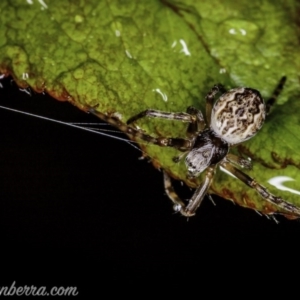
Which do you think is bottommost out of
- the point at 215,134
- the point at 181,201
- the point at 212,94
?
the point at 181,201

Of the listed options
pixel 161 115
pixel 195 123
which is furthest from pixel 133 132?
pixel 195 123

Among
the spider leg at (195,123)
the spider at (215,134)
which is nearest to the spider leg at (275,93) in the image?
the spider at (215,134)

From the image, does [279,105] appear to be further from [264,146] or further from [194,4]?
[194,4]

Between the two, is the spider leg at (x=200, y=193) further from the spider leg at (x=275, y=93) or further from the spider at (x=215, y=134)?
the spider leg at (x=275, y=93)

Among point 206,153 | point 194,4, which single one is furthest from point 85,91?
point 206,153

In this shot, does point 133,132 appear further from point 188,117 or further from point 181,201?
point 181,201

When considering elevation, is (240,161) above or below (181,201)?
above
